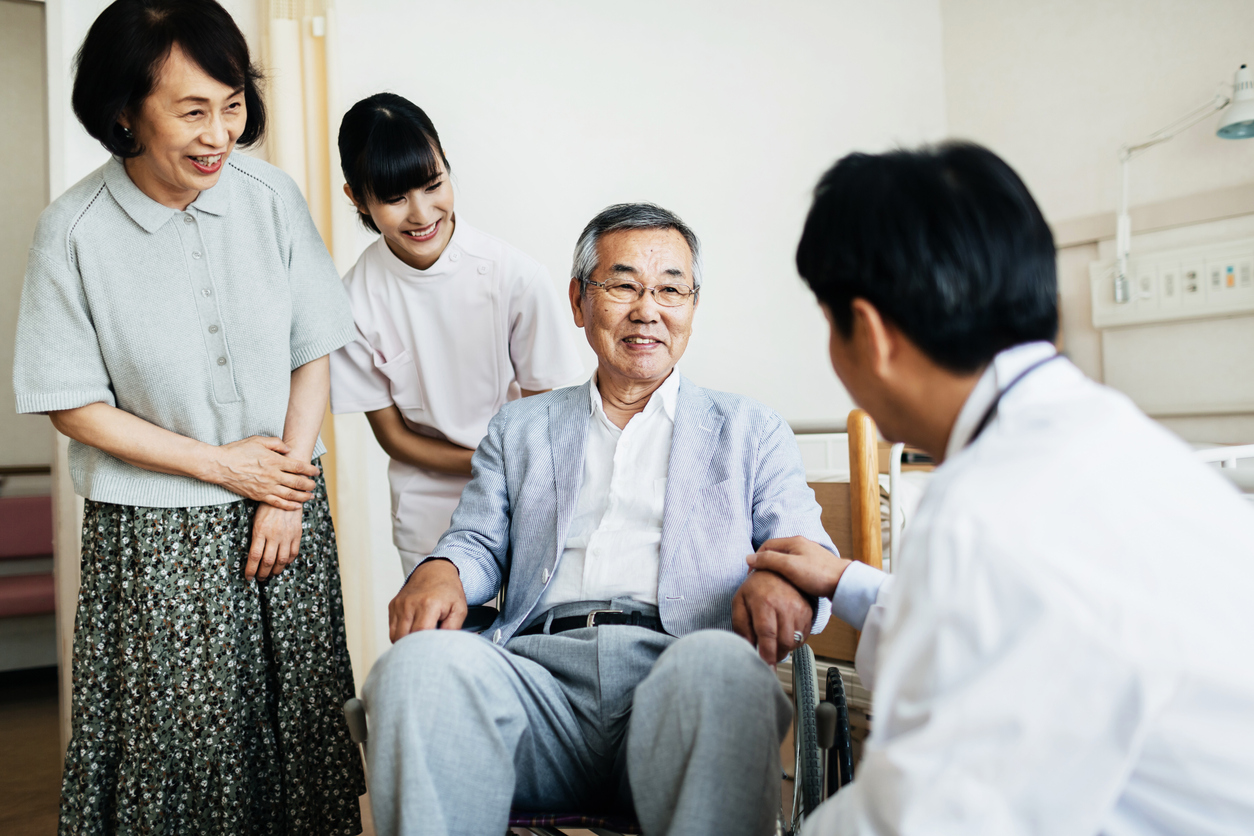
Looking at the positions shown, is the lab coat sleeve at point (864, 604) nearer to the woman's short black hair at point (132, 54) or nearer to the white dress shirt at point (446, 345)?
the white dress shirt at point (446, 345)

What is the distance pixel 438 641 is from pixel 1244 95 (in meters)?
3.36

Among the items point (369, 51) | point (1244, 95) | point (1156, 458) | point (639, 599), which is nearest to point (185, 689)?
point (639, 599)

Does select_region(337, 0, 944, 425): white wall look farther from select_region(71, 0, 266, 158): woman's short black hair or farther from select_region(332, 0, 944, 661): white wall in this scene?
select_region(71, 0, 266, 158): woman's short black hair

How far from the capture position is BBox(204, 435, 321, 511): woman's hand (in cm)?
152

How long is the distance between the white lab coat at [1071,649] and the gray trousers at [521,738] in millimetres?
353

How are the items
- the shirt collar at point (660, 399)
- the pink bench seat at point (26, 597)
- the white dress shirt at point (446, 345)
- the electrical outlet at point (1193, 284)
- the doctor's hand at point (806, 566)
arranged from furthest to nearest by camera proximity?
the pink bench seat at point (26, 597)
the electrical outlet at point (1193, 284)
the white dress shirt at point (446, 345)
the shirt collar at point (660, 399)
the doctor's hand at point (806, 566)

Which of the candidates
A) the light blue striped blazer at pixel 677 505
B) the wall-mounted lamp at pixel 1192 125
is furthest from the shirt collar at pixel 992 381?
the wall-mounted lamp at pixel 1192 125

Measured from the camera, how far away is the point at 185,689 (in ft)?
4.92

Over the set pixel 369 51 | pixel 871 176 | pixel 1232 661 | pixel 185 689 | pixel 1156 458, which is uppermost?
pixel 369 51

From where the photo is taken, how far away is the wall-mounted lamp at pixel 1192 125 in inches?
123

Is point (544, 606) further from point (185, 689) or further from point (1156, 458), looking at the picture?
point (1156, 458)

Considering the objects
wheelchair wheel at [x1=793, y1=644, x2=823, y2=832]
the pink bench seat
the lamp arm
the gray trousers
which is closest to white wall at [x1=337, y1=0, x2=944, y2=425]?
the lamp arm

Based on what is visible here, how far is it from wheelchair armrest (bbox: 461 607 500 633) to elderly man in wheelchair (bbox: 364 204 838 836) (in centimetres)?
2

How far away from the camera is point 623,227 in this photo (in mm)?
1694
